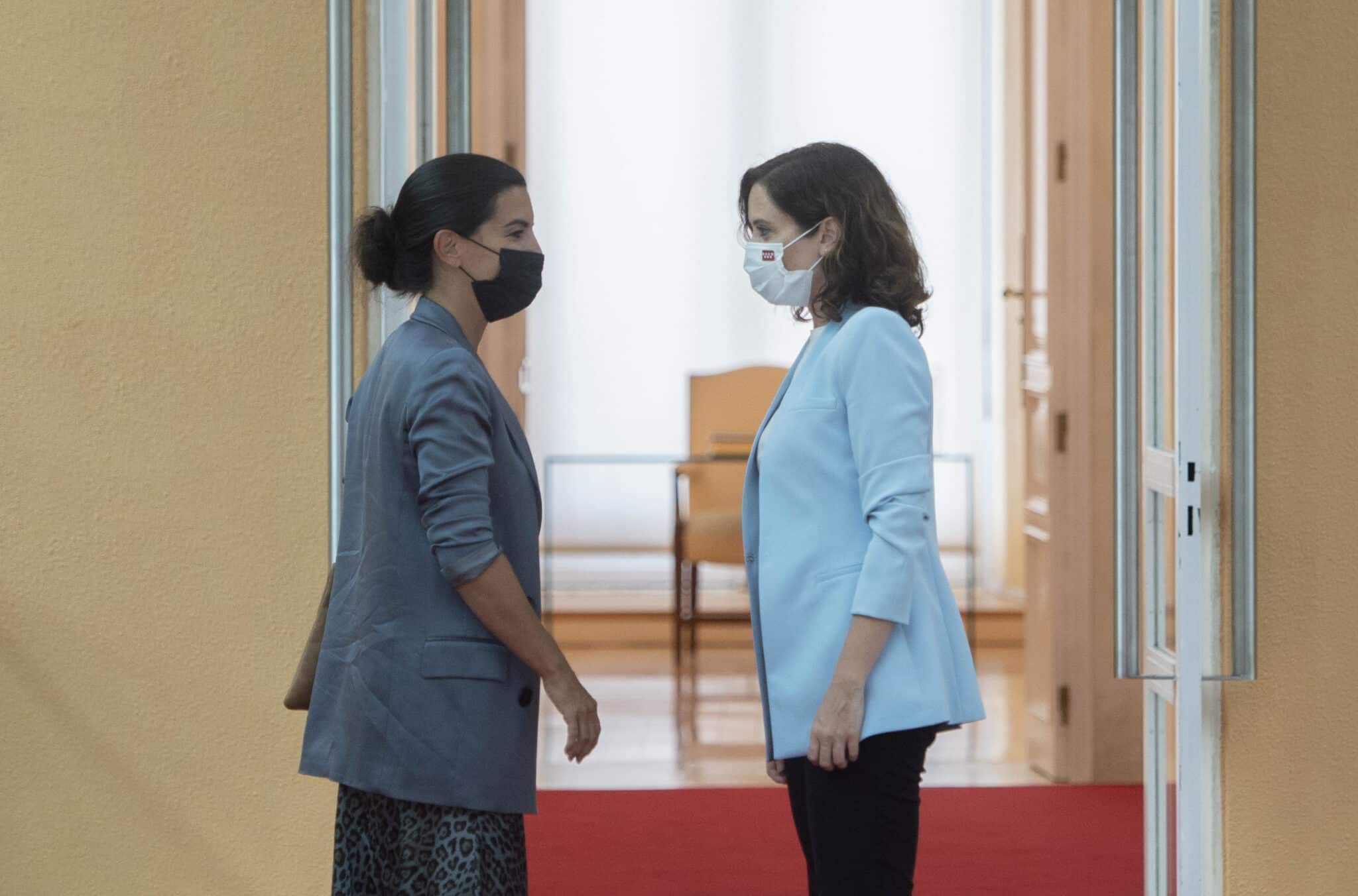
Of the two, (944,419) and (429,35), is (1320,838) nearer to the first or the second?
(429,35)

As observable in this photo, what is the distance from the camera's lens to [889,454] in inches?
65.9

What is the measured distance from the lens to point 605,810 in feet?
12.3

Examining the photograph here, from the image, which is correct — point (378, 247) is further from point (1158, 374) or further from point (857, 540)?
point (1158, 374)

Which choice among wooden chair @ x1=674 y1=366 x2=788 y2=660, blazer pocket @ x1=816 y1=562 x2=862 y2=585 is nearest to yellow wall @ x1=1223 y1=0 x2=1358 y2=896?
blazer pocket @ x1=816 y1=562 x2=862 y2=585

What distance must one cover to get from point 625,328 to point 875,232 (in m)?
4.80

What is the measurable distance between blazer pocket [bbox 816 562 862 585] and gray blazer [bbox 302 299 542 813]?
352 mm

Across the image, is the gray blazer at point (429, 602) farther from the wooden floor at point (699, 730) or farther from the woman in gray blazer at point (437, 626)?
the wooden floor at point (699, 730)

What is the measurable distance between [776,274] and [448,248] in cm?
40

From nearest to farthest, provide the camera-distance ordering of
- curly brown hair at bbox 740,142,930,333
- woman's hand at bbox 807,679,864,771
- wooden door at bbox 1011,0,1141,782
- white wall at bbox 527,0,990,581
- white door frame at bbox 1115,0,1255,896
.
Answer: woman's hand at bbox 807,679,864,771 → curly brown hair at bbox 740,142,930,333 → white door frame at bbox 1115,0,1255,896 → wooden door at bbox 1011,0,1141,782 → white wall at bbox 527,0,990,581

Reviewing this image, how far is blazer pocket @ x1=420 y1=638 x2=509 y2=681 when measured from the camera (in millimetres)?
1736

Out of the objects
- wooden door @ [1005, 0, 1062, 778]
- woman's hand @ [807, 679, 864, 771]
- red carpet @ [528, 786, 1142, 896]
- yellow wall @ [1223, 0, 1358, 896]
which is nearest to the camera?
woman's hand @ [807, 679, 864, 771]

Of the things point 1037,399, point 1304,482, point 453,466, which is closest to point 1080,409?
point 1037,399

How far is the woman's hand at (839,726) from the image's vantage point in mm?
1666

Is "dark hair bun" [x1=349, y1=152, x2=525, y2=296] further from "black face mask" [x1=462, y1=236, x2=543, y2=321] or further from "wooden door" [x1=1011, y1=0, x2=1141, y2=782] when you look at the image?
"wooden door" [x1=1011, y1=0, x2=1141, y2=782]
